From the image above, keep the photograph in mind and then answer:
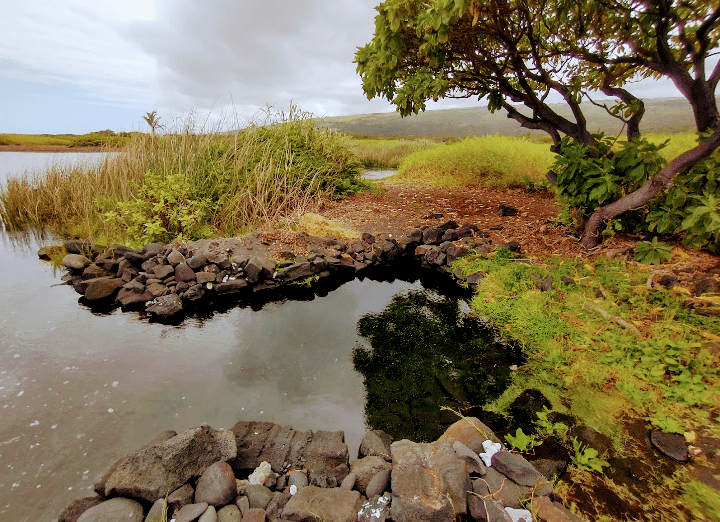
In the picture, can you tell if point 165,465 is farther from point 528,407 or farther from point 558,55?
point 558,55

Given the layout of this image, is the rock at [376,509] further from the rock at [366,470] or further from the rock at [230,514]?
the rock at [230,514]

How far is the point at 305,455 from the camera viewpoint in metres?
2.56

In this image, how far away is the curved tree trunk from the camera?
4.35m

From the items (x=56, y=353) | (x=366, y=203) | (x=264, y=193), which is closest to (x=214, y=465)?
(x=56, y=353)

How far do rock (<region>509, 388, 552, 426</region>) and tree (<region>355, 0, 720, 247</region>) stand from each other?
3.47m

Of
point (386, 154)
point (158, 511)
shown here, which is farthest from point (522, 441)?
point (386, 154)

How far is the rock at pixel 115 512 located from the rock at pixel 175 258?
4.03 m

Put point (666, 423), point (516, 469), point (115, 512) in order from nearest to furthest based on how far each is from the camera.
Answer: point (115, 512)
point (516, 469)
point (666, 423)

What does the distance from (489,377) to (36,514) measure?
356cm

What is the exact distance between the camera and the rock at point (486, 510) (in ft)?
6.10

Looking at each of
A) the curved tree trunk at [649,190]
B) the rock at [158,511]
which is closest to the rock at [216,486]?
the rock at [158,511]

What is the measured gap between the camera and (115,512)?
1995mm

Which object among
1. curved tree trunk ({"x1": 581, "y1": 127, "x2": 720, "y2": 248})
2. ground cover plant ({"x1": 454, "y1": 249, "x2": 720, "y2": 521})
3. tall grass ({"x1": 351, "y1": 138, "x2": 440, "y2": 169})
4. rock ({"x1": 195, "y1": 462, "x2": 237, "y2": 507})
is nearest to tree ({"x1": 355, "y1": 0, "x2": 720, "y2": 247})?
curved tree trunk ({"x1": 581, "y1": 127, "x2": 720, "y2": 248})

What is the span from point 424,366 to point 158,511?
250 cm
